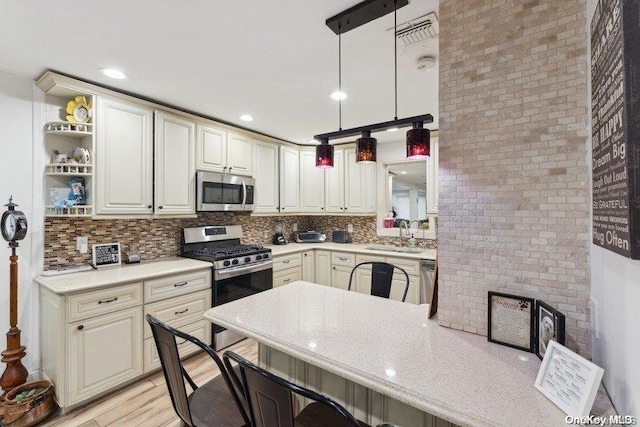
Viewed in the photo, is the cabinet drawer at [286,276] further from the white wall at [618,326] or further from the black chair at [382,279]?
the white wall at [618,326]

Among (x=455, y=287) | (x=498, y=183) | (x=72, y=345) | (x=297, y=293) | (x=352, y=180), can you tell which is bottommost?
(x=72, y=345)


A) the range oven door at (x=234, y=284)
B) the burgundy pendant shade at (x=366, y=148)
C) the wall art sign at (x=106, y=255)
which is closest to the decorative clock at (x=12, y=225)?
the wall art sign at (x=106, y=255)

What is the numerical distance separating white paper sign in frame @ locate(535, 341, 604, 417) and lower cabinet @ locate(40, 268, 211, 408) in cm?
257

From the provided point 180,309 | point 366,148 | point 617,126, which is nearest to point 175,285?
point 180,309

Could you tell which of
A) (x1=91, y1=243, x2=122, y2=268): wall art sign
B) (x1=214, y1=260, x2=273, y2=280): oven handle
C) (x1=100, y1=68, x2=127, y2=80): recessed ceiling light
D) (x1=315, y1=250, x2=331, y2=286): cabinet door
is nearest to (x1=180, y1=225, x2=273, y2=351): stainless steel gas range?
(x1=214, y1=260, x2=273, y2=280): oven handle

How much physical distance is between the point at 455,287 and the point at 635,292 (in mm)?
699

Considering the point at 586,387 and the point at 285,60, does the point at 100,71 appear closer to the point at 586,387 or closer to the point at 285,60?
the point at 285,60

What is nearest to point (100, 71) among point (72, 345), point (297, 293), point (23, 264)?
point (23, 264)

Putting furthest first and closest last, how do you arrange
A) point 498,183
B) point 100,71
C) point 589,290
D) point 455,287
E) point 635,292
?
point 100,71 → point 455,287 → point 498,183 → point 589,290 → point 635,292

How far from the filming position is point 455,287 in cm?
136

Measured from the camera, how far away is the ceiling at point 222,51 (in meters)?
1.56

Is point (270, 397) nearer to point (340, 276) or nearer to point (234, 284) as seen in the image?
point (234, 284)

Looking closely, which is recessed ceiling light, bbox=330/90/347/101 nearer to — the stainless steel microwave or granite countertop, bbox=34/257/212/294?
the stainless steel microwave

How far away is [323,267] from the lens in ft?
13.7
